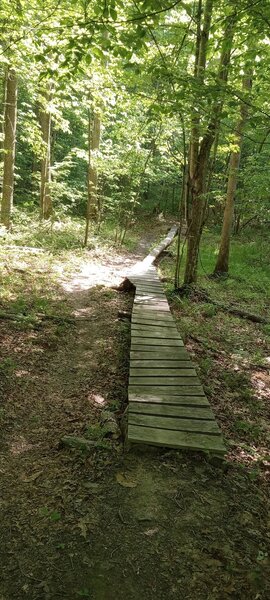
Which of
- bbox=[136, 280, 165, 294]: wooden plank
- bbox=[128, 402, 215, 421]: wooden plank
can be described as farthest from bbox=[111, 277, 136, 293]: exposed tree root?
bbox=[128, 402, 215, 421]: wooden plank

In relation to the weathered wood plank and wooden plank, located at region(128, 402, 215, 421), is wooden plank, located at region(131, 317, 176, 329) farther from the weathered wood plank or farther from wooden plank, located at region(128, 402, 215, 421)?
wooden plank, located at region(128, 402, 215, 421)

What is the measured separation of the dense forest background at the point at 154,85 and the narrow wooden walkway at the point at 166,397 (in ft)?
9.69

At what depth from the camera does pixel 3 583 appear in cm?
237

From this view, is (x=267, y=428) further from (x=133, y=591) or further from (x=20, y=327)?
(x=20, y=327)

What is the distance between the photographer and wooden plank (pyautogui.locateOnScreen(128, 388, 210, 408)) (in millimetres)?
3990

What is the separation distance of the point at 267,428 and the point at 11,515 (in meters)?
2.96

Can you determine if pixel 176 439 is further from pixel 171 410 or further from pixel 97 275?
pixel 97 275

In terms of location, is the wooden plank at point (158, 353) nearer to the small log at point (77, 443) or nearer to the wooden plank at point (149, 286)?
the small log at point (77, 443)

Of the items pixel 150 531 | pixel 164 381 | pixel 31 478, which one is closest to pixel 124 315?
pixel 164 381

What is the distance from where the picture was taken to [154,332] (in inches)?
242

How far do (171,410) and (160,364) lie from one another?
1.08 metres

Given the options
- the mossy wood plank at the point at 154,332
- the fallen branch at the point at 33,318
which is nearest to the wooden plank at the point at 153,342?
the mossy wood plank at the point at 154,332

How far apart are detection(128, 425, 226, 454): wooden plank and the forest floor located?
14 cm

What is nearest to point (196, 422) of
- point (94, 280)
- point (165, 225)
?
point (94, 280)
